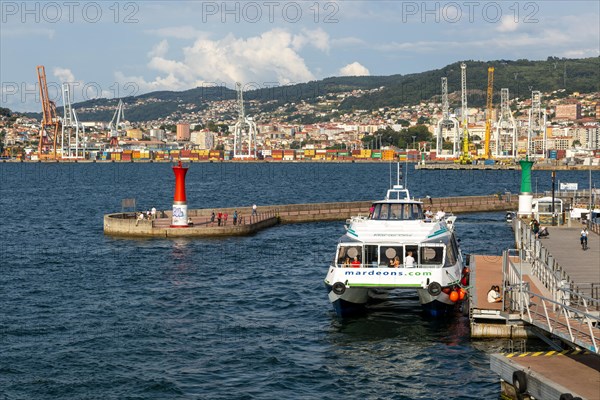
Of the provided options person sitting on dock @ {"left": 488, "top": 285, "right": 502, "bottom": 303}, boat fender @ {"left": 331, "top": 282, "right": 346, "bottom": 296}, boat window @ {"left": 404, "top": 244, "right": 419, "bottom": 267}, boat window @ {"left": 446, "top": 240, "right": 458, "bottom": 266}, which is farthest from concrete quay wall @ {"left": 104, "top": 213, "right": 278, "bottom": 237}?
person sitting on dock @ {"left": 488, "top": 285, "right": 502, "bottom": 303}

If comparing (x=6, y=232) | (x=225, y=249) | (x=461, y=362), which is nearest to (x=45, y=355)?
(x=461, y=362)

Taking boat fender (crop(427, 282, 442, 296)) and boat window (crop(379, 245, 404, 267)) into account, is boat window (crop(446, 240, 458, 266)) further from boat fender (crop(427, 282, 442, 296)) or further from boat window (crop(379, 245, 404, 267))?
boat window (crop(379, 245, 404, 267))

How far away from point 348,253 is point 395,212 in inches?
217

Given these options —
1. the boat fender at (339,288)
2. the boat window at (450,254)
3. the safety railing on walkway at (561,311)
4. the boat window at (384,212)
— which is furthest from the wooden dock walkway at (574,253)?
the boat fender at (339,288)

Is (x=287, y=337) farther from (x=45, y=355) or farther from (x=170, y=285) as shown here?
(x=170, y=285)

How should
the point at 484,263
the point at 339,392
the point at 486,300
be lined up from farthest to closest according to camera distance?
the point at 484,263 < the point at 486,300 < the point at 339,392

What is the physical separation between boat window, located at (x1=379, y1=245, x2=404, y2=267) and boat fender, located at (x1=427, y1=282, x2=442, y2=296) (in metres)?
2.03

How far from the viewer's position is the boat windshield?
37844 mm

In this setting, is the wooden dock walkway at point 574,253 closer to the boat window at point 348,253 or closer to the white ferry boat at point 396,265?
the white ferry boat at point 396,265

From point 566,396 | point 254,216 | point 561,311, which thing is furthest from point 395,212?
point 254,216

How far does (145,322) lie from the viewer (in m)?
33.2

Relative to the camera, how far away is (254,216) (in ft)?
219

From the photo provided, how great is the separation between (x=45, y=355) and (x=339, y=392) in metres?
10.2

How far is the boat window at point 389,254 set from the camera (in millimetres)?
33312
